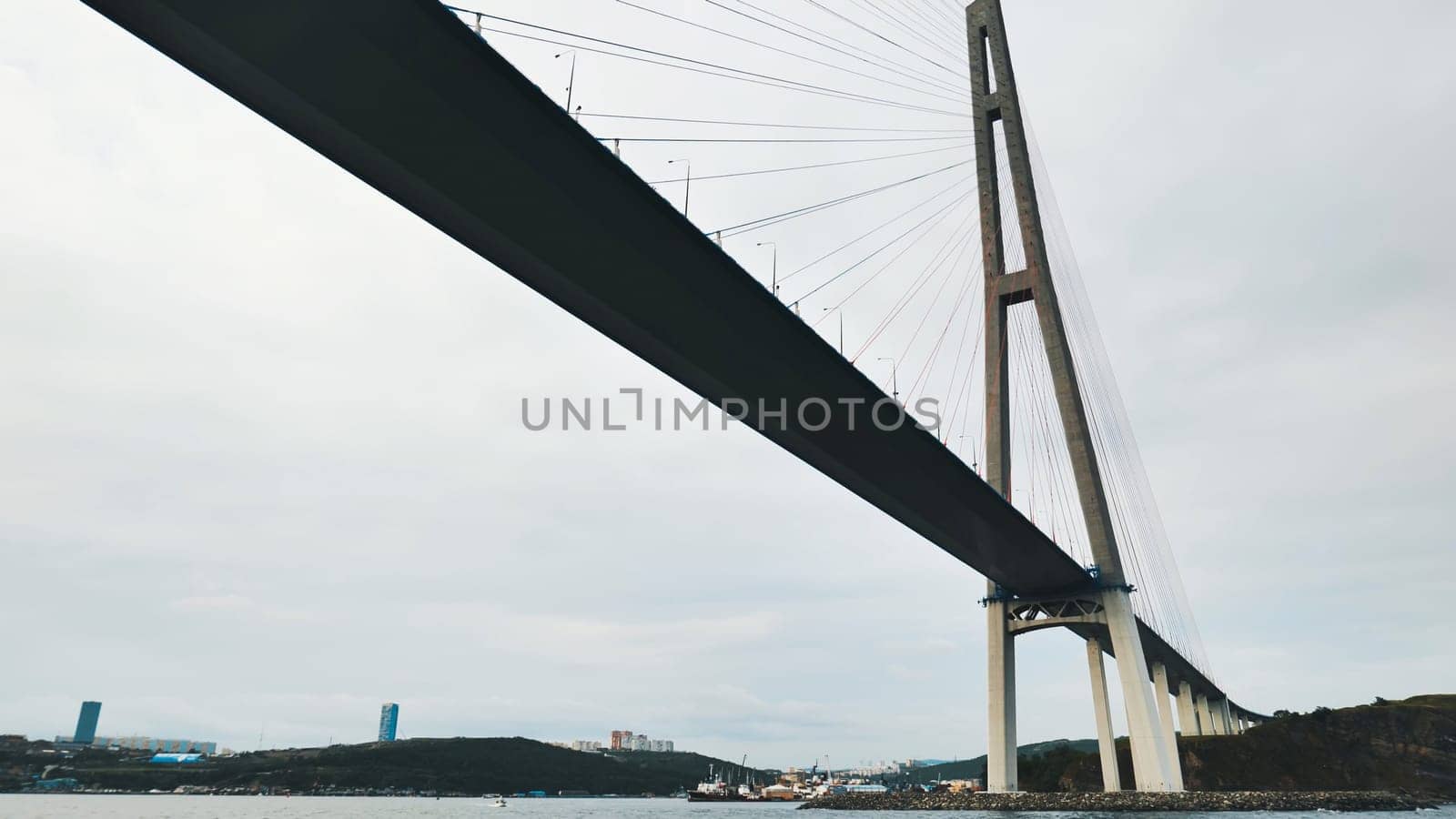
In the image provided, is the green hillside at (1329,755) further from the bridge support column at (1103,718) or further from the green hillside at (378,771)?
the green hillside at (378,771)

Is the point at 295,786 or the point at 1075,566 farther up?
the point at 1075,566

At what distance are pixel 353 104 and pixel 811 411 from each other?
12.7 metres

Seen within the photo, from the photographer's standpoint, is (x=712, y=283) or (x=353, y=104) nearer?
(x=353, y=104)

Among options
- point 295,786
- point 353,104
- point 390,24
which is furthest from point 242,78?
point 295,786

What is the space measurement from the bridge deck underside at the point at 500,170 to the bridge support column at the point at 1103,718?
70.1ft

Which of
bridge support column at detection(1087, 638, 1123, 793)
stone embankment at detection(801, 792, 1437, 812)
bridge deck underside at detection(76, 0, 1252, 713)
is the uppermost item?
bridge deck underside at detection(76, 0, 1252, 713)

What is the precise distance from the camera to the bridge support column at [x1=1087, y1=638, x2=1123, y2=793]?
3378 centimetres

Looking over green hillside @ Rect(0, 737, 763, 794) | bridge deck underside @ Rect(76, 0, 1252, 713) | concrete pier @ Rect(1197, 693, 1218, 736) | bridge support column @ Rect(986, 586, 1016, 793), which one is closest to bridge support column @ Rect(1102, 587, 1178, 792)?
bridge support column @ Rect(986, 586, 1016, 793)

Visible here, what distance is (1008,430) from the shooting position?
1259 inches

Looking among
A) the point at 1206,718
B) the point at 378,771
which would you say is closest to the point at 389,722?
the point at 378,771

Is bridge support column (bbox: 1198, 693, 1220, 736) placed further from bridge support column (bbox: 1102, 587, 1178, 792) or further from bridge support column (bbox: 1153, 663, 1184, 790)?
bridge support column (bbox: 1102, 587, 1178, 792)

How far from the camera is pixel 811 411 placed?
21438 millimetres

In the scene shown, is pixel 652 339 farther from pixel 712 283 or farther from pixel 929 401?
pixel 929 401

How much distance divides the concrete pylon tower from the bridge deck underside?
13.1m
